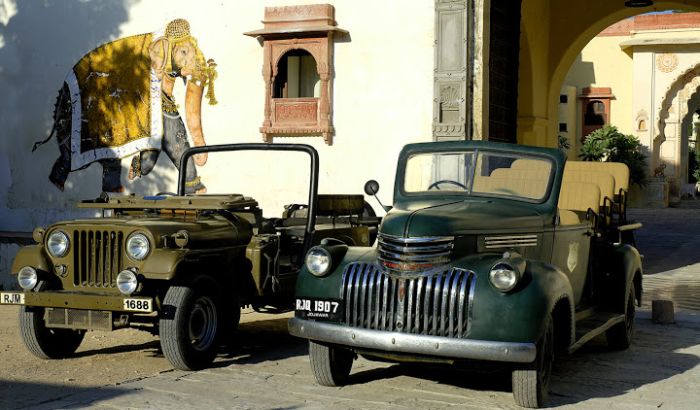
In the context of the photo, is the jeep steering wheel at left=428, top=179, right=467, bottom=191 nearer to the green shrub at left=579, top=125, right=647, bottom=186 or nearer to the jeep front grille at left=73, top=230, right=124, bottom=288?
the jeep front grille at left=73, top=230, right=124, bottom=288

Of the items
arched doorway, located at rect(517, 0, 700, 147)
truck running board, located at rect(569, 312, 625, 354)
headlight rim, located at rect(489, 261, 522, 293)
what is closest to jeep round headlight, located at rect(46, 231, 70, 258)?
headlight rim, located at rect(489, 261, 522, 293)

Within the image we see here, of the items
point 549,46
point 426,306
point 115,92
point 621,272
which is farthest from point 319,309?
point 549,46

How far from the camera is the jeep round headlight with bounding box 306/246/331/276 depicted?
596 centimetres

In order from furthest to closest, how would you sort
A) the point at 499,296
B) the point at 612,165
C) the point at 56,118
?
1. the point at 56,118
2. the point at 612,165
3. the point at 499,296

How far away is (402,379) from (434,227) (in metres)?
1.34

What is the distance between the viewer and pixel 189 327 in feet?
21.9

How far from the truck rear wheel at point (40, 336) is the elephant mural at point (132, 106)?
6517 mm

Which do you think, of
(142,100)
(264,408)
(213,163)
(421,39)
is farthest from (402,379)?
(142,100)

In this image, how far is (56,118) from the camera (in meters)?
14.7

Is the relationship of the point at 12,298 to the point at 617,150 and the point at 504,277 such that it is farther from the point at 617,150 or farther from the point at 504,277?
the point at 617,150

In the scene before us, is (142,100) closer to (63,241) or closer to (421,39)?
(421,39)

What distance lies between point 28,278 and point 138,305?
1033mm

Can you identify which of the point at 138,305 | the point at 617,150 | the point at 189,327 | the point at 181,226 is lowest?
the point at 189,327

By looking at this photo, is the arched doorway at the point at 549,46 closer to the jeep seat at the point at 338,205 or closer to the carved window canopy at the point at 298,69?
the carved window canopy at the point at 298,69
